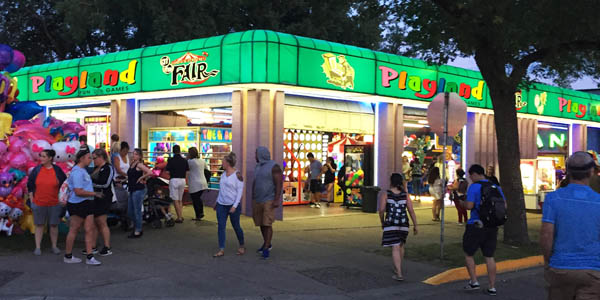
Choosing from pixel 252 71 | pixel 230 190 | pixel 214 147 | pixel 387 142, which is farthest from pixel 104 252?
pixel 387 142

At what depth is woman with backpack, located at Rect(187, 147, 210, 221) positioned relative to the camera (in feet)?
47.2

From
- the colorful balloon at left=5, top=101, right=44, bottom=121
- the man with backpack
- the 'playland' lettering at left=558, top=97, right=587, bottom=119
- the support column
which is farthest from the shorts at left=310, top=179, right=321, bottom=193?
the support column

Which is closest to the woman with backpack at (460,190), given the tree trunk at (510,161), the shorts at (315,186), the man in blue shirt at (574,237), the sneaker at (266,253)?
the tree trunk at (510,161)

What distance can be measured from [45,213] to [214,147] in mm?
7991

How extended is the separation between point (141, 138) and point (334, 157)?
6.21 meters

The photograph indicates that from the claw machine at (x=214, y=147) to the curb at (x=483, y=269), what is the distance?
9.00 m

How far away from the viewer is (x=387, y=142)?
18.5 meters

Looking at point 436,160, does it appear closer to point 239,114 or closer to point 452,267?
point 239,114

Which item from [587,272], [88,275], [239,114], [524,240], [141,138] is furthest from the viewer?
[141,138]

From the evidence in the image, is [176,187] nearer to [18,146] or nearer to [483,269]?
[18,146]

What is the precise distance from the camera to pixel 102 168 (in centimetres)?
966

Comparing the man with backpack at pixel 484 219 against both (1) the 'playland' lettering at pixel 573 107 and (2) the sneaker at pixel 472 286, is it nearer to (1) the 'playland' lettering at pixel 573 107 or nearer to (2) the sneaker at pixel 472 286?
(2) the sneaker at pixel 472 286

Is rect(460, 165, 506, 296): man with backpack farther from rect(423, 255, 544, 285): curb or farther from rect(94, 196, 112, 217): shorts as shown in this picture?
rect(94, 196, 112, 217): shorts

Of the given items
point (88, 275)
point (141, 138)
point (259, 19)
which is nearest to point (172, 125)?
point (141, 138)
